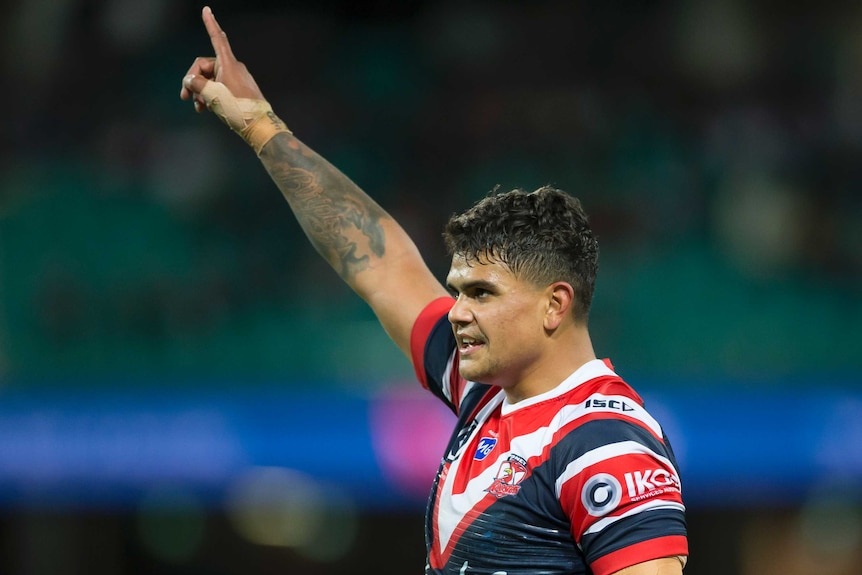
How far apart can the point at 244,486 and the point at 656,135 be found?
416 centimetres

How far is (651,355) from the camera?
7.09 meters

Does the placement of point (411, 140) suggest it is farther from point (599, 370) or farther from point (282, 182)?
point (599, 370)

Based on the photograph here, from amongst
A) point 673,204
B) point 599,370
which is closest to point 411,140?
point 673,204

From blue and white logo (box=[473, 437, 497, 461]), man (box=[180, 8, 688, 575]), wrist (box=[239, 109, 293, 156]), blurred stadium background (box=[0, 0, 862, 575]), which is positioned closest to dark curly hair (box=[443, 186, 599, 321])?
man (box=[180, 8, 688, 575])

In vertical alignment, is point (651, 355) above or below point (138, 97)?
below

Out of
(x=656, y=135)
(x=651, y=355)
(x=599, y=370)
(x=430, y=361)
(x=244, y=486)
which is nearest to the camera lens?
(x=599, y=370)

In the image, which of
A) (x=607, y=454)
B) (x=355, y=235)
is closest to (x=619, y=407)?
(x=607, y=454)

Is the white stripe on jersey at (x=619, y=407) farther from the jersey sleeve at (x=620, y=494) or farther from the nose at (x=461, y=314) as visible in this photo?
the nose at (x=461, y=314)

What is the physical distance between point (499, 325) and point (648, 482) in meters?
0.51

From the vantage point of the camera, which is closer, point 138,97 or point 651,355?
point 651,355

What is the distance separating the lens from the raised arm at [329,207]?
322cm

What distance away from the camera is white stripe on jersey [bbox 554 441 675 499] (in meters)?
2.29

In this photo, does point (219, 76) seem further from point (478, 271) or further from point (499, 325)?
point (499, 325)

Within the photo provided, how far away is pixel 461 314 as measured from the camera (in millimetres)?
2576
